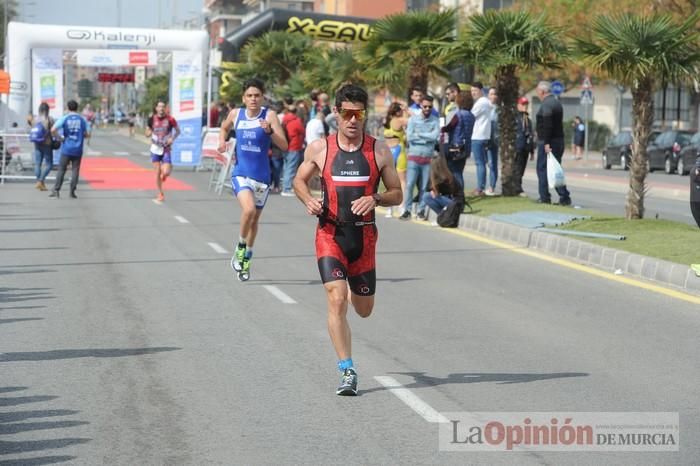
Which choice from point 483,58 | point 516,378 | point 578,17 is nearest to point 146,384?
point 516,378

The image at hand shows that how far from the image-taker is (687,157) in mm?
42219

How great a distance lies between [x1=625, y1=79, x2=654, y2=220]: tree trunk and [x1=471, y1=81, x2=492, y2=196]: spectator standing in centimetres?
515

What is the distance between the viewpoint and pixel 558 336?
34.7 ft

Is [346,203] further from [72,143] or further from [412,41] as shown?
[72,143]

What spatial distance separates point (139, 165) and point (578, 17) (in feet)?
85.7

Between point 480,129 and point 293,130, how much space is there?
546cm

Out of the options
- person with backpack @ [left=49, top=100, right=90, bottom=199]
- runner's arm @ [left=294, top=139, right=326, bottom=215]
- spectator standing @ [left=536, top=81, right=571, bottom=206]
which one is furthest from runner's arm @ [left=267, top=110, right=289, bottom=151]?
person with backpack @ [left=49, top=100, right=90, bottom=199]

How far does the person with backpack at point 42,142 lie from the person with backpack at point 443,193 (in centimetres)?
1155

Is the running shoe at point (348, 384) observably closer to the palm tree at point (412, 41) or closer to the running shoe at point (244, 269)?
the running shoe at point (244, 269)

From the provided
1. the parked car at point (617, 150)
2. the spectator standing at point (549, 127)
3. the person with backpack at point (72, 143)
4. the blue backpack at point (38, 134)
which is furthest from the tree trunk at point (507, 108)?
the parked car at point (617, 150)

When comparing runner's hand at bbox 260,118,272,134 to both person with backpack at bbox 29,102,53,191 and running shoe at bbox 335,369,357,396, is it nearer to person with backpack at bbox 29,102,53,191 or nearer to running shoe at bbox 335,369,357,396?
running shoe at bbox 335,369,357,396

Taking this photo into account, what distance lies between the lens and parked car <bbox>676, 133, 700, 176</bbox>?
41106mm

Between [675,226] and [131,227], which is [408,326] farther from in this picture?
[131,227]

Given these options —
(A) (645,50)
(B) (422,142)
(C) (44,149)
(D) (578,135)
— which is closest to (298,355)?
(A) (645,50)
